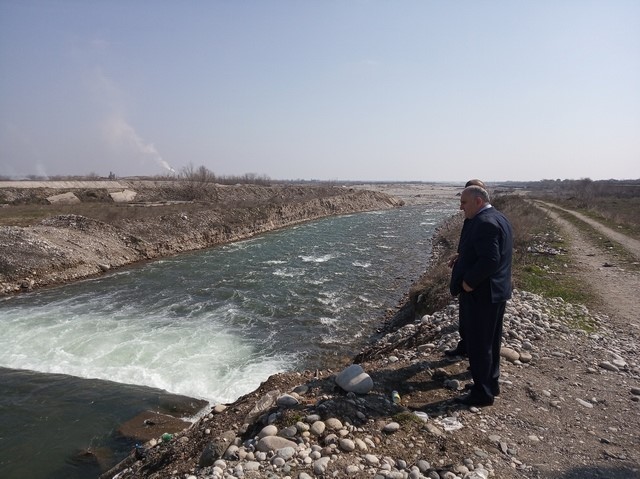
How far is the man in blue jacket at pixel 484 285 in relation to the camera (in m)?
4.68

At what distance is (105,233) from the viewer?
26.1 metres

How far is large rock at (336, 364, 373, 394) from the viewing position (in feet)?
16.8

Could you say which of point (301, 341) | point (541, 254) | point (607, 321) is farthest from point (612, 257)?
A: point (301, 341)

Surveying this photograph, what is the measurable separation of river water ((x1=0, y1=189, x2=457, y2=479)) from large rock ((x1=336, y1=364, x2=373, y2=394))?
4.63m

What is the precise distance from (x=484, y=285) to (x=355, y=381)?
2082 mm

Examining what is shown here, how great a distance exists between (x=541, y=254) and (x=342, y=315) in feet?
30.0

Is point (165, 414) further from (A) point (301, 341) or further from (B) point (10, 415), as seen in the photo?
(A) point (301, 341)

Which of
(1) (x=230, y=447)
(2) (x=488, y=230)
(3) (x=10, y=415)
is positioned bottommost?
(3) (x=10, y=415)

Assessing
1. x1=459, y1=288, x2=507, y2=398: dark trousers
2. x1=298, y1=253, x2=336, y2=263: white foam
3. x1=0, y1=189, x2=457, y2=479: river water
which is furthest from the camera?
x1=298, y1=253, x2=336, y2=263: white foam

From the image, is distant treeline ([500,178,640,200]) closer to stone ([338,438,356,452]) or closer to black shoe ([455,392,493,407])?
black shoe ([455,392,493,407])

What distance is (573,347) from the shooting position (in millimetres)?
7016

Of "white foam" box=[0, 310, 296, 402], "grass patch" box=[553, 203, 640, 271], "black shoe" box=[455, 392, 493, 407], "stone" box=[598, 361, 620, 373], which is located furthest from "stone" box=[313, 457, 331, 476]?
"grass patch" box=[553, 203, 640, 271]

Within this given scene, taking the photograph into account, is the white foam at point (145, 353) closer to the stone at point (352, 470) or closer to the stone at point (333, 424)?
the stone at point (333, 424)

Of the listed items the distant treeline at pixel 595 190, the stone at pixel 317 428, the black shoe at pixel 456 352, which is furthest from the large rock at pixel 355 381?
the distant treeline at pixel 595 190
